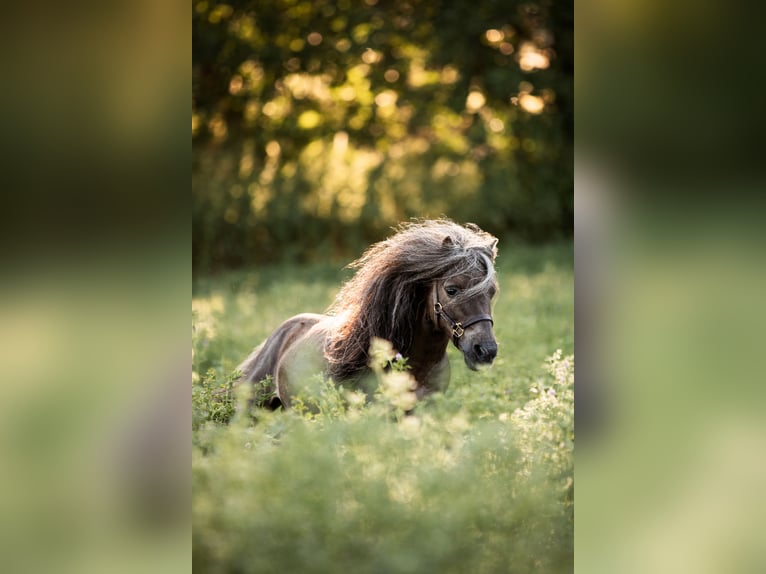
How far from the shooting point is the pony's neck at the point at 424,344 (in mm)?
2225

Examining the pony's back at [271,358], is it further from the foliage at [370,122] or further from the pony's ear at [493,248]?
the foliage at [370,122]

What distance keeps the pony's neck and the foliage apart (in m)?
1.07

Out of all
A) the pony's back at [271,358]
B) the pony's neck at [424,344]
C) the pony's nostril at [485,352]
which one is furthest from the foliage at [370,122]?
the pony's nostril at [485,352]

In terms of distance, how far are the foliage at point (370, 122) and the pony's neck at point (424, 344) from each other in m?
1.07

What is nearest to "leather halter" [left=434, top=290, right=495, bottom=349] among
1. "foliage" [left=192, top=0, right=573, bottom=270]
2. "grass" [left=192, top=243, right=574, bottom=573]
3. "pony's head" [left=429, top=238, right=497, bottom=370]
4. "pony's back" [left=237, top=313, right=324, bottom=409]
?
"pony's head" [left=429, top=238, right=497, bottom=370]

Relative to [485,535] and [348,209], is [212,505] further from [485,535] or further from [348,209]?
[348,209]

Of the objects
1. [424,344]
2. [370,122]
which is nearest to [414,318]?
[424,344]

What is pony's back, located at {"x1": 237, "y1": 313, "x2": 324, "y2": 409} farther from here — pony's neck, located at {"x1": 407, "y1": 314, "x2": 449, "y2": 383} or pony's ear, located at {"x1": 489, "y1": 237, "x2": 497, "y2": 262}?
pony's ear, located at {"x1": 489, "y1": 237, "x2": 497, "y2": 262}

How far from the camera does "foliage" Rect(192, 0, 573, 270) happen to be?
330 cm
